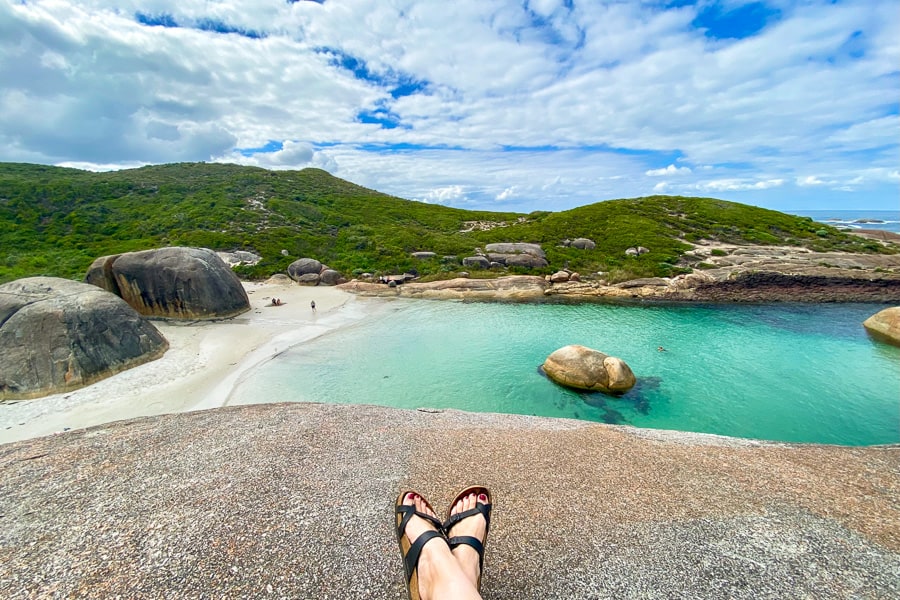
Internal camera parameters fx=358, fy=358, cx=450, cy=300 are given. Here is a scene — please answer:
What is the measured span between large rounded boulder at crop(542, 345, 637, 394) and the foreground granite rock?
6.25 m

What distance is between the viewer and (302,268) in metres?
37.8

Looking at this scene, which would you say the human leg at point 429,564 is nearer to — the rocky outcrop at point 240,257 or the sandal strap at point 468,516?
the sandal strap at point 468,516

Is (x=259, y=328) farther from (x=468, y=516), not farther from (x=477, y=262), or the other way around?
(x=477, y=262)

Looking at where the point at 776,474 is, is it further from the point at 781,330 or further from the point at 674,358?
the point at 781,330

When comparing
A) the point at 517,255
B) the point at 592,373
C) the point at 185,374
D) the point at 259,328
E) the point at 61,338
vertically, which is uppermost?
the point at 517,255

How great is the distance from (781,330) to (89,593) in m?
34.2

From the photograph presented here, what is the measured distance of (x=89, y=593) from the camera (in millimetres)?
4613

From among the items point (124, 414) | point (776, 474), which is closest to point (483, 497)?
point (776, 474)

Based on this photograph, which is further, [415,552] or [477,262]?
[477,262]

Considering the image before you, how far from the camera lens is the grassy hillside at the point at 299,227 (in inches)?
1598

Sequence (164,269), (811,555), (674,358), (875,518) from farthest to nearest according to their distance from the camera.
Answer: (164,269)
(674,358)
(875,518)
(811,555)

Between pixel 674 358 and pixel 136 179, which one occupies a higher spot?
pixel 136 179

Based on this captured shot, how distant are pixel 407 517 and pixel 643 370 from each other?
17.0 m

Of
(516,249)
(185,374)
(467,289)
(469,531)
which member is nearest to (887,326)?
(467,289)
